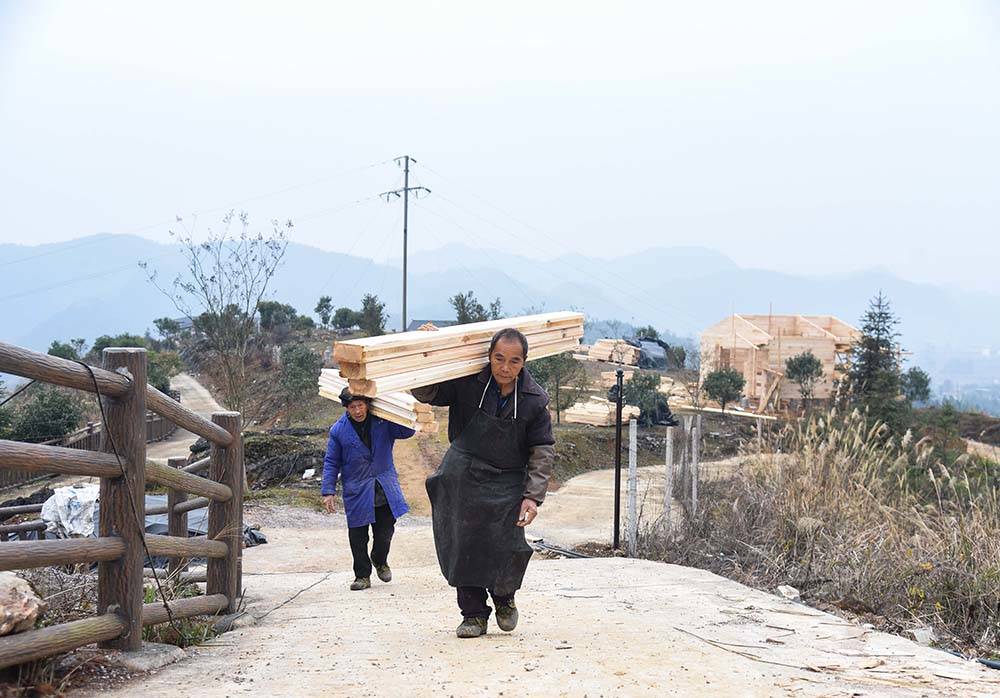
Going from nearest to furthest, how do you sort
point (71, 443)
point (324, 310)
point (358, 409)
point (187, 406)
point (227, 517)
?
point (227, 517), point (358, 409), point (71, 443), point (187, 406), point (324, 310)

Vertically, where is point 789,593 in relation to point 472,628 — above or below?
below

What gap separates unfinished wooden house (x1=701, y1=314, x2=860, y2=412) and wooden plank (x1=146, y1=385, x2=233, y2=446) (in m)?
26.9

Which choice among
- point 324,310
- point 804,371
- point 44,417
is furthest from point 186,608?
point 324,310

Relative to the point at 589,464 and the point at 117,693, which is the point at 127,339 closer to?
the point at 589,464

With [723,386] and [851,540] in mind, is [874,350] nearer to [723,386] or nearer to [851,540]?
[723,386]

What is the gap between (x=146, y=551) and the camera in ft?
15.3

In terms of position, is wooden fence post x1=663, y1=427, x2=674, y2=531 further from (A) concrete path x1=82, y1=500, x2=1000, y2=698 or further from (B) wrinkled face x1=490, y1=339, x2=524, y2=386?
(B) wrinkled face x1=490, y1=339, x2=524, y2=386

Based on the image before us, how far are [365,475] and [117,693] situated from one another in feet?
13.2

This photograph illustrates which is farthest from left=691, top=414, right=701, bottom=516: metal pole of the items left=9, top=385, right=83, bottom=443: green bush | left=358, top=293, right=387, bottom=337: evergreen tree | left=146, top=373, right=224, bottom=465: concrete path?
left=358, top=293, right=387, bottom=337: evergreen tree

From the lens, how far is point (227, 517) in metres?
6.27

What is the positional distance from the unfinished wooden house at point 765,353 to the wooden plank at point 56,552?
28474mm

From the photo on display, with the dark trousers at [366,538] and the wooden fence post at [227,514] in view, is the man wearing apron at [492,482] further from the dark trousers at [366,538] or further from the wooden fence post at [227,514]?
the dark trousers at [366,538]

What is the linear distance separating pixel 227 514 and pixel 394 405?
274 centimetres

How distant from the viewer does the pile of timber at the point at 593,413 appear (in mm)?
26719
